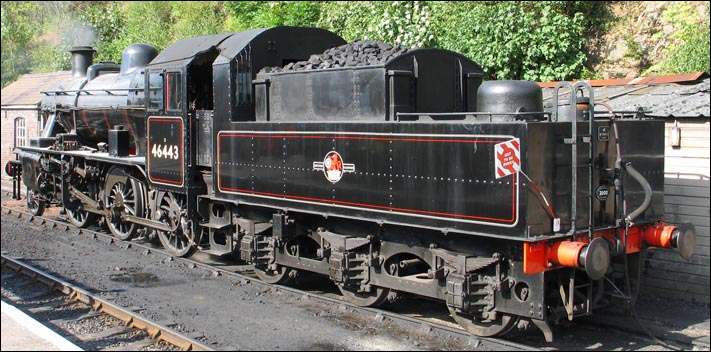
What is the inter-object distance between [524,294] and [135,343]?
13.6 ft

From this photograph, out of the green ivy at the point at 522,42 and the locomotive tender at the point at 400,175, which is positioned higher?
the green ivy at the point at 522,42

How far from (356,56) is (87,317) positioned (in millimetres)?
4563

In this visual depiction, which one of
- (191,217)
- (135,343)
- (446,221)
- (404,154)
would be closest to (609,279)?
(446,221)

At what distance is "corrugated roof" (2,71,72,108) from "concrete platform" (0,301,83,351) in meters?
16.9

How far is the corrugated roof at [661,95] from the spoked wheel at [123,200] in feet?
23.7

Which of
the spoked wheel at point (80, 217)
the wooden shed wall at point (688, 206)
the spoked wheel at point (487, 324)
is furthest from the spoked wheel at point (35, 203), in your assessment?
the wooden shed wall at point (688, 206)

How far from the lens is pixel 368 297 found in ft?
28.6

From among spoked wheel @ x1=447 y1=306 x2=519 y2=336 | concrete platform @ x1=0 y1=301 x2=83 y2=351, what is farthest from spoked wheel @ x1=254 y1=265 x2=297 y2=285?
concrete platform @ x1=0 y1=301 x2=83 y2=351

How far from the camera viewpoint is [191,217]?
10969mm

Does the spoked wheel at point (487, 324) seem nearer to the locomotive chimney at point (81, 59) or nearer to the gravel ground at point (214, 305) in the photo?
the gravel ground at point (214, 305)

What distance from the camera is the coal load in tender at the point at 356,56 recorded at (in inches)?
324

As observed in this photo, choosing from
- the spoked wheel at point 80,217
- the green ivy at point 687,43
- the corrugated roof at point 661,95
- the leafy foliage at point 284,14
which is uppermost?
the leafy foliage at point 284,14

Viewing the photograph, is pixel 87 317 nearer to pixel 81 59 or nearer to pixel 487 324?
pixel 487 324

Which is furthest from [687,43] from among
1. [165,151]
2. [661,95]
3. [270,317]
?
[165,151]
